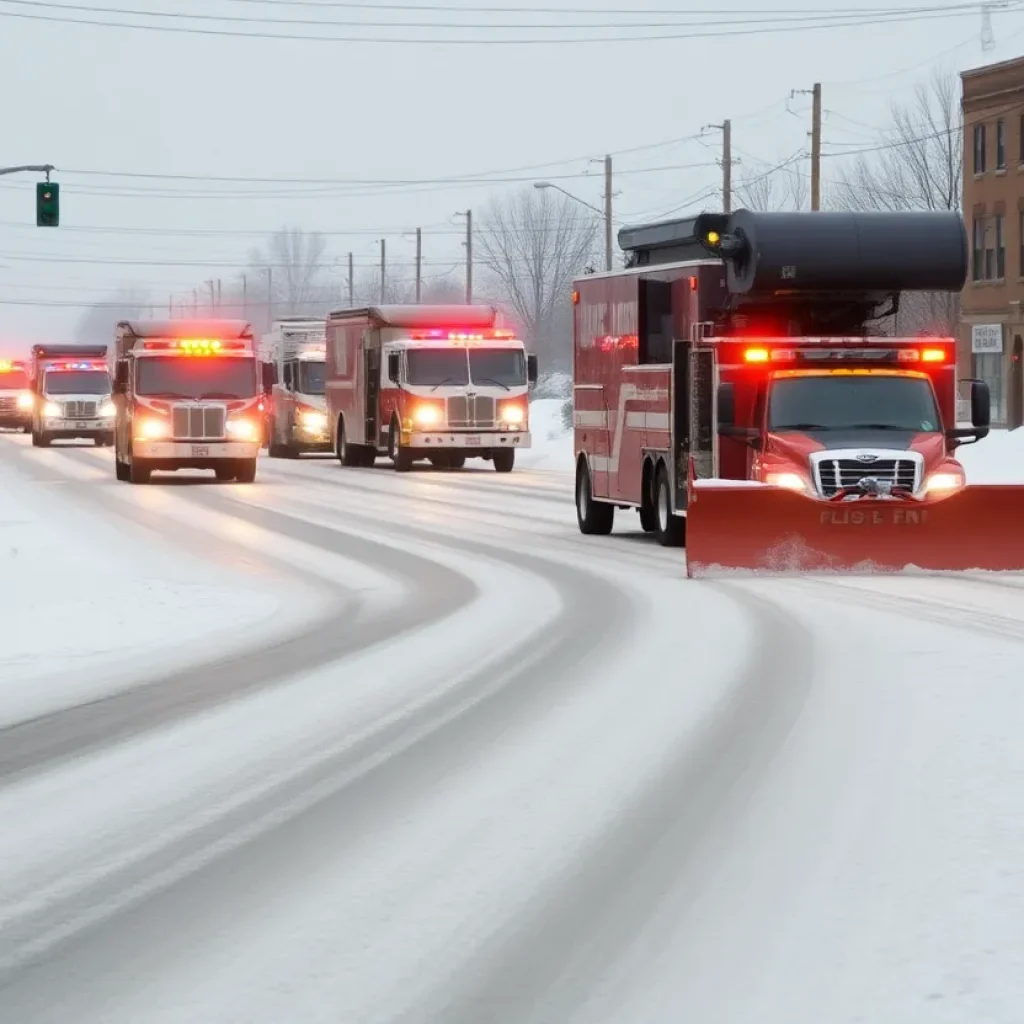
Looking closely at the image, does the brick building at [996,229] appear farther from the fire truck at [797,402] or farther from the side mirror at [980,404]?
the side mirror at [980,404]

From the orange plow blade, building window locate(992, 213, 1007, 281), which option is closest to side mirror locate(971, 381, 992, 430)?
the orange plow blade

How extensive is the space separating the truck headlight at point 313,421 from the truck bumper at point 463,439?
34.3ft

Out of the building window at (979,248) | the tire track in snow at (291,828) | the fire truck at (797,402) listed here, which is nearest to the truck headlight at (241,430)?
the fire truck at (797,402)

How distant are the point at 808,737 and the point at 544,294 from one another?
141303 mm

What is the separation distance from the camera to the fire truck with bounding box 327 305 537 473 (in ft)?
153

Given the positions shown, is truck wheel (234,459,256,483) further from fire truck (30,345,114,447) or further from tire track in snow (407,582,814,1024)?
tire track in snow (407,582,814,1024)

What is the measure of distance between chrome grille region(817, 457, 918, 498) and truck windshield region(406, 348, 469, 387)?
24858 mm

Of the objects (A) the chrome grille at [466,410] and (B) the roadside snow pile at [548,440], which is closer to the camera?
(A) the chrome grille at [466,410]

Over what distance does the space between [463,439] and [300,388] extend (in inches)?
436

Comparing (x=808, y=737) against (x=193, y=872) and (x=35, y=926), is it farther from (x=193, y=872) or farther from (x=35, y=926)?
(x=35, y=926)

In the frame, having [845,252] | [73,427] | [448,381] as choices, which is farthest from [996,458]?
[73,427]

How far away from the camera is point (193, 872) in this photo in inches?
322

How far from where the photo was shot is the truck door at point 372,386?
48.4 m

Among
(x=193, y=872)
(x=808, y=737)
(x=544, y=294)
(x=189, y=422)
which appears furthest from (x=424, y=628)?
(x=544, y=294)
